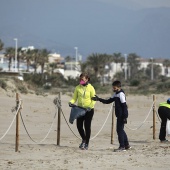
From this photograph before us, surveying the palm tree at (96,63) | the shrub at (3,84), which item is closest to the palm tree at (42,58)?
the palm tree at (96,63)

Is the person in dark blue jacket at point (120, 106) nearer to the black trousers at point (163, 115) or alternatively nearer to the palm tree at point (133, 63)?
the black trousers at point (163, 115)

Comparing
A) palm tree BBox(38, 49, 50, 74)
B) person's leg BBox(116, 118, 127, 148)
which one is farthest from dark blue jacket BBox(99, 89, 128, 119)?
palm tree BBox(38, 49, 50, 74)

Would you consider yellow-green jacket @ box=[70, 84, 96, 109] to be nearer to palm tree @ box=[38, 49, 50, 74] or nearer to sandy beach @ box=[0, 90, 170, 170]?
sandy beach @ box=[0, 90, 170, 170]

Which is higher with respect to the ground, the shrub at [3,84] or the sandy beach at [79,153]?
the shrub at [3,84]

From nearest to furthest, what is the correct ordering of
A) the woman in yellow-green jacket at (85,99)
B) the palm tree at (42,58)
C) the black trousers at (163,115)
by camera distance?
the woman in yellow-green jacket at (85,99)
the black trousers at (163,115)
the palm tree at (42,58)

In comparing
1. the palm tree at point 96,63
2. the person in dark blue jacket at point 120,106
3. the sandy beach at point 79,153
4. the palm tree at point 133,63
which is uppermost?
the palm tree at point 133,63

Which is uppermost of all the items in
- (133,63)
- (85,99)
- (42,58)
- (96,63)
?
(133,63)

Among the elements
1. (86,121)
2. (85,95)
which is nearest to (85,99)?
(85,95)

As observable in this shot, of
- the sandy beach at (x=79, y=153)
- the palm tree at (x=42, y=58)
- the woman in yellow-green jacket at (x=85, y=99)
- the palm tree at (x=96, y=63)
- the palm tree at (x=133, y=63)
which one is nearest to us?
the sandy beach at (x=79, y=153)

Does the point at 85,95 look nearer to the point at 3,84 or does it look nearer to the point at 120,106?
the point at 120,106

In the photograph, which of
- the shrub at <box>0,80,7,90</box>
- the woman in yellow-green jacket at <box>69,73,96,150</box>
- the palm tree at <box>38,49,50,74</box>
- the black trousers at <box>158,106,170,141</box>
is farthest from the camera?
the palm tree at <box>38,49,50,74</box>

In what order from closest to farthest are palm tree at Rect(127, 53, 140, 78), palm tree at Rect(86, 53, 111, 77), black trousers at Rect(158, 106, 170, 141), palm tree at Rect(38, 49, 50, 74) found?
black trousers at Rect(158, 106, 170, 141)
palm tree at Rect(86, 53, 111, 77)
palm tree at Rect(38, 49, 50, 74)
palm tree at Rect(127, 53, 140, 78)

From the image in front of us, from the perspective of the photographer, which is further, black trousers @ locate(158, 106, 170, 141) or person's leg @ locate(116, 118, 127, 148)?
black trousers @ locate(158, 106, 170, 141)

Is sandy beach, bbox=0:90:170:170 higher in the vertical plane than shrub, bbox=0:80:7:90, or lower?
lower
